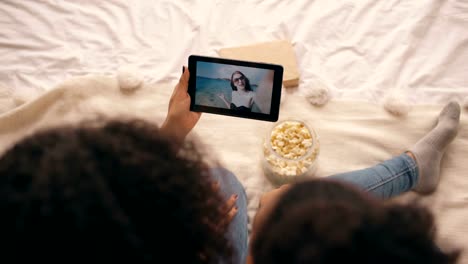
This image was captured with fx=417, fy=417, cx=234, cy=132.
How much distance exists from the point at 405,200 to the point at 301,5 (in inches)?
20.4

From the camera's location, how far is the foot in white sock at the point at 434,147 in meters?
0.81

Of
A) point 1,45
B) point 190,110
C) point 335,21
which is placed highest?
point 335,21

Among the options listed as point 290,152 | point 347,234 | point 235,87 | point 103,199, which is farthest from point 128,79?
point 347,234

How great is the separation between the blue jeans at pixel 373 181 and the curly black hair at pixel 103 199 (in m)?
0.21

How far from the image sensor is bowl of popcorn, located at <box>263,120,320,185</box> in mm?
801

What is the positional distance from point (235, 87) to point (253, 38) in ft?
0.77

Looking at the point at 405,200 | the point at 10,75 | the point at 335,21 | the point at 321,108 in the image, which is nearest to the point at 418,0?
the point at 335,21

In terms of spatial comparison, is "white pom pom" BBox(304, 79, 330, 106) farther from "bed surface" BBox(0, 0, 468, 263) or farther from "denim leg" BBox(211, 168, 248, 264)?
"denim leg" BBox(211, 168, 248, 264)

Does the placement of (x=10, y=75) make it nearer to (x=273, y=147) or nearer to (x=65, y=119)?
(x=65, y=119)

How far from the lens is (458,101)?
894 mm

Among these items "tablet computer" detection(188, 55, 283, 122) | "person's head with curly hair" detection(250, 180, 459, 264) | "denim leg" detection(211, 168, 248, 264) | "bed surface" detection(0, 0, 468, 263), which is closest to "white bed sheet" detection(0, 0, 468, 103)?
"bed surface" detection(0, 0, 468, 263)

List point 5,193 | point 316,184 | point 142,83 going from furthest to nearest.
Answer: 1. point 142,83
2. point 316,184
3. point 5,193

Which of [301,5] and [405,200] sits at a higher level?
[301,5]

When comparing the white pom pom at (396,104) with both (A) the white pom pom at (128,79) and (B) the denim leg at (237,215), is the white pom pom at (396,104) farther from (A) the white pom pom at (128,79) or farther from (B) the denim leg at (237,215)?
(A) the white pom pom at (128,79)
